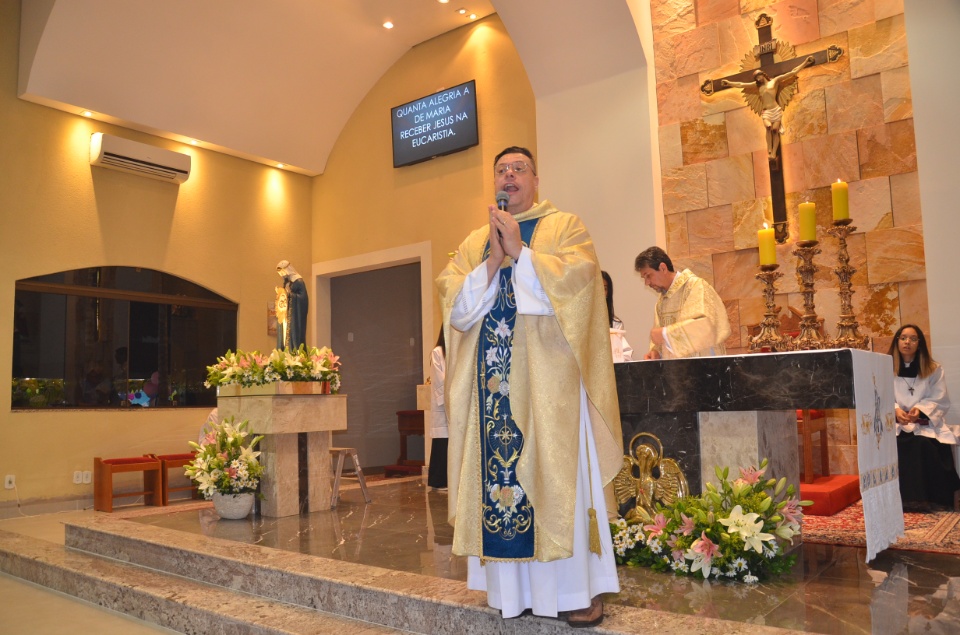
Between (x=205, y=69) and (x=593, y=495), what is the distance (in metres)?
7.64

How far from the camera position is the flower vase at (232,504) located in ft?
18.1

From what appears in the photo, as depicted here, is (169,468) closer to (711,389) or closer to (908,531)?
(711,389)

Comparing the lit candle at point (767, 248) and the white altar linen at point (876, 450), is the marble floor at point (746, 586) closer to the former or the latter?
the white altar linen at point (876, 450)

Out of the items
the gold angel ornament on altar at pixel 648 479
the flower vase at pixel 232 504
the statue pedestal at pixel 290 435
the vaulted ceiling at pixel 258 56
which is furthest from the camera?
the vaulted ceiling at pixel 258 56

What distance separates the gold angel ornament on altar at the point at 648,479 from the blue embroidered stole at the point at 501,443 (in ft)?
3.71

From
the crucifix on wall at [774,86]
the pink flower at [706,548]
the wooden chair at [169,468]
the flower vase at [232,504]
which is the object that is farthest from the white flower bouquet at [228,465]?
the crucifix on wall at [774,86]

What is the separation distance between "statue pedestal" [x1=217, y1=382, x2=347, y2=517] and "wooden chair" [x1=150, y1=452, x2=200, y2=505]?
1934 mm

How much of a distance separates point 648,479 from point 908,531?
174cm

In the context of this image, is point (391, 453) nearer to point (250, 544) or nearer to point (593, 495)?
point (250, 544)

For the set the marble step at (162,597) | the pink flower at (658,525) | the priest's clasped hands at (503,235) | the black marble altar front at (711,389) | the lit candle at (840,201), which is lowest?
the marble step at (162,597)

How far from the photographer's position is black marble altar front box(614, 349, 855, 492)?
3.19 metres

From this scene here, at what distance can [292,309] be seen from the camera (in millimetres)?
6367

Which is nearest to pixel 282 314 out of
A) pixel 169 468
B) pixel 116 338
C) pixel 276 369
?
pixel 276 369

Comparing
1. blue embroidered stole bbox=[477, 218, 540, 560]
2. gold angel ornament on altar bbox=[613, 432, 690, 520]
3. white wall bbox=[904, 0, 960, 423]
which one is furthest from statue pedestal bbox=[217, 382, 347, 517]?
white wall bbox=[904, 0, 960, 423]
